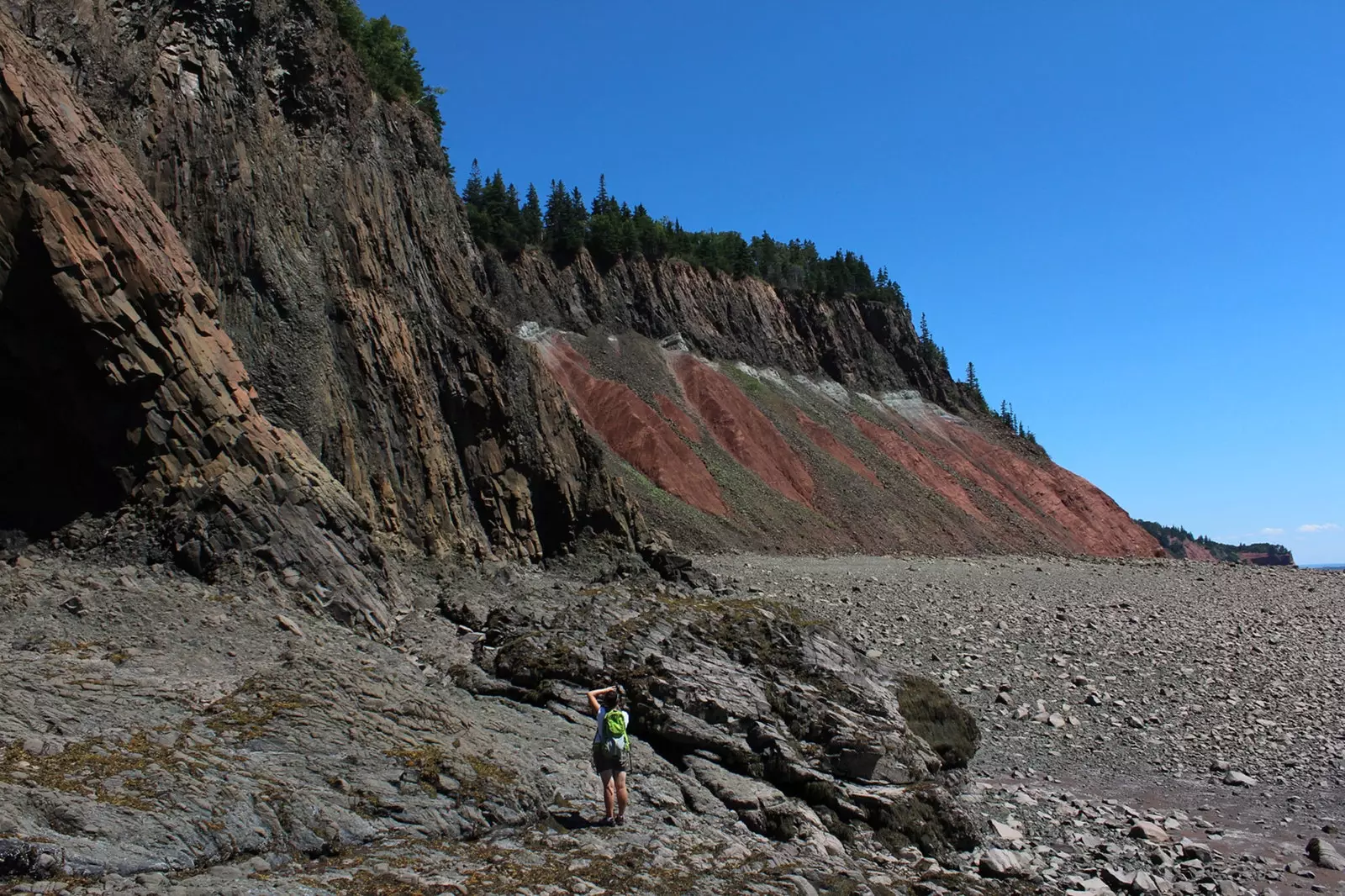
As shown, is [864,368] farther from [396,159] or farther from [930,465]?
[396,159]

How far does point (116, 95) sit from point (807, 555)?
110 feet

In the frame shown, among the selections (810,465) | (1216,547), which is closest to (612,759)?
(810,465)

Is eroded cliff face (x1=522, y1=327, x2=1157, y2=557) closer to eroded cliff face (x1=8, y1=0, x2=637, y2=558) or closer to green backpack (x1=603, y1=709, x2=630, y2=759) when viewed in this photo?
eroded cliff face (x1=8, y1=0, x2=637, y2=558)

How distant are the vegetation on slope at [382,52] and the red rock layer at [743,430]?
27.7m

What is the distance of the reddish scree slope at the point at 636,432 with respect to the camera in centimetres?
4647

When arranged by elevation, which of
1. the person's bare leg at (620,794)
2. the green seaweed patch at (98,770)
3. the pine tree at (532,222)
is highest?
the pine tree at (532,222)

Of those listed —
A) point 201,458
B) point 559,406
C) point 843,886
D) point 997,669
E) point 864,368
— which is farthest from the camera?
point 864,368

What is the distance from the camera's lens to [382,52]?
30.3 metres

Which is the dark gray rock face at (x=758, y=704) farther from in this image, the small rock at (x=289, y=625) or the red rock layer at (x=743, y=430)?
the red rock layer at (x=743, y=430)

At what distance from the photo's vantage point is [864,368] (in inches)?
3034

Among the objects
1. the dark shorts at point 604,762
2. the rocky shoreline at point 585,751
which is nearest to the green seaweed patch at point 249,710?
the rocky shoreline at point 585,751

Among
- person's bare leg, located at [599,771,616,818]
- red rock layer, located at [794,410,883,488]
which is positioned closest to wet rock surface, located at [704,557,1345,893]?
person's bare leg, located at [599,771,616,818]

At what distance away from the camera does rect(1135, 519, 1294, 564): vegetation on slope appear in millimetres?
161750

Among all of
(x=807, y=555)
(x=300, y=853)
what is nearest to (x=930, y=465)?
(x=807, y=555)
